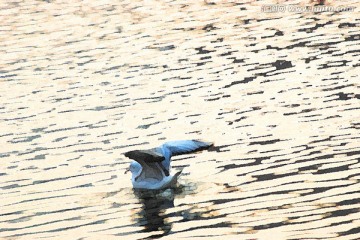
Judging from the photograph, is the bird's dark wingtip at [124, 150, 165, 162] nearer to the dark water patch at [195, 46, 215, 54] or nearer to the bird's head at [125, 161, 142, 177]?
the bird's head at [125, 161, 142, 177]

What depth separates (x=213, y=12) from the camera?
212 feet

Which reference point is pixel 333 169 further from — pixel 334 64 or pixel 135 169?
pixel 334 64

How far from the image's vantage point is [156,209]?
1147 inches

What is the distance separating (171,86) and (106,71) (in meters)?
5.45

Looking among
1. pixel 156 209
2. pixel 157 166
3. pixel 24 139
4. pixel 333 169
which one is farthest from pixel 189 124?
pixel 156 209

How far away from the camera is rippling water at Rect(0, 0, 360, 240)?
2803 centimetres

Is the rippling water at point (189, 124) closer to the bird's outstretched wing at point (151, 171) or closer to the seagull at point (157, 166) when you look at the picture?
the seagull at point (157, 166)

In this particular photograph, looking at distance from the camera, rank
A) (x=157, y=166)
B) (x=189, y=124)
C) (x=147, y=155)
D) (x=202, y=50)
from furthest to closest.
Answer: (x=202, y=50) < (x=189, y=124) < (x=157, y=166) < (x=147, y=155)

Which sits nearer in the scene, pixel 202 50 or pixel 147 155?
pixel 147 155

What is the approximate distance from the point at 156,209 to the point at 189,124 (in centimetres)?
881

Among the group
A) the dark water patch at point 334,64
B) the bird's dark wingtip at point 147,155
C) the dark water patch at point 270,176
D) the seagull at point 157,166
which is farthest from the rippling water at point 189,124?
the bird's dark wingtip at point 147,155

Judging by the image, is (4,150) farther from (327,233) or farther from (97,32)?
(97,32)

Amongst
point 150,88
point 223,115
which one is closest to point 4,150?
point 223,115

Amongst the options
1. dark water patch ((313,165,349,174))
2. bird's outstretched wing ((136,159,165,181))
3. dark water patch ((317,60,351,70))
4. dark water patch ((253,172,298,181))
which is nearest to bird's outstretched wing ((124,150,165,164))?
bird's outstretched wing ((136,159,165,181))
